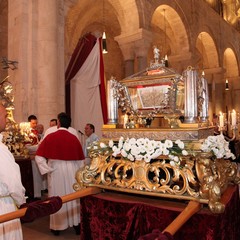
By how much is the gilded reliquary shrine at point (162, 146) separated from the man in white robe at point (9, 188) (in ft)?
1.92

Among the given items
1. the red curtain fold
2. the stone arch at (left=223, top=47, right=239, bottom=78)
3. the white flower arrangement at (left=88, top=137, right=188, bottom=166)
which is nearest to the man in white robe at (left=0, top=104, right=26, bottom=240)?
the white flower arrangement at (left=88, top=137, right=188, bottom=166)

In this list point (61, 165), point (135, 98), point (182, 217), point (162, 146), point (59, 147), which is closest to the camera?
point (182, 217)

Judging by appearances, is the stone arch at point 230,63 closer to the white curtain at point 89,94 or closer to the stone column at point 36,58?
the white curtain at point 89,94

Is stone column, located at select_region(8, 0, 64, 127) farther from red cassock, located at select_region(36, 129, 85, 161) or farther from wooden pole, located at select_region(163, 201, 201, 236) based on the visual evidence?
wooden pole, located at select_region(163, 201, 201, 236)

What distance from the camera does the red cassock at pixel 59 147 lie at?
412 centimetres

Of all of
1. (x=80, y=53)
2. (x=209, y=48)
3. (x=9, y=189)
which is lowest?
(x=9, y=189)

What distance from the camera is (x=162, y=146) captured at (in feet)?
8.11

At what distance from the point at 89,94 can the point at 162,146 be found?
16.0 ft

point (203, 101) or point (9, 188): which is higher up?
point (203, 101)

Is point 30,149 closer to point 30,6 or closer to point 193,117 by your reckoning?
point 30,6

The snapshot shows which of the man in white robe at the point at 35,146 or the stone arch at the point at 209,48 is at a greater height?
the stone arch at the point at 209,48

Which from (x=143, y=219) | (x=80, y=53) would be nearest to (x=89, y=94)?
(x=80, y=53)

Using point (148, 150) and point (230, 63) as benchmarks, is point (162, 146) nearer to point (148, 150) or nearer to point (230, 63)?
point (148, 150)

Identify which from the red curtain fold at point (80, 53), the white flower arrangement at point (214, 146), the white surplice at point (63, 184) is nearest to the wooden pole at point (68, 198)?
the white flower arrangement at point (214, 146)
